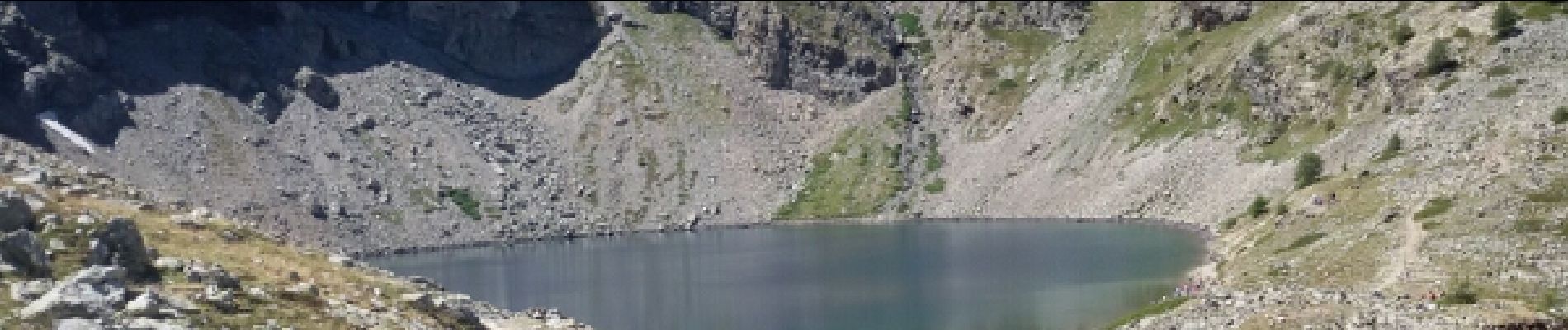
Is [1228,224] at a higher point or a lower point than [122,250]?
lower

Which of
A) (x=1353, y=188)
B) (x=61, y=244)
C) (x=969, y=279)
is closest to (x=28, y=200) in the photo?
(x=61, y=244)

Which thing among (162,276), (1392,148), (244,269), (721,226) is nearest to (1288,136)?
(1392,148)

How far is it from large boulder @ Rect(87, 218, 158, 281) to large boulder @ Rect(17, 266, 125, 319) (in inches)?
208

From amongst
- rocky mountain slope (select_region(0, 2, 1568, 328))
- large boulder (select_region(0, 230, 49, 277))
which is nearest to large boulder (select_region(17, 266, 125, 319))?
large boulder (select_region(0, 230, 49, 277))

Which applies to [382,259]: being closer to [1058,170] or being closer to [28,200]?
[1058,170]

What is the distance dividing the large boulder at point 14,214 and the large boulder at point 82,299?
634 cm

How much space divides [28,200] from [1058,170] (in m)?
137

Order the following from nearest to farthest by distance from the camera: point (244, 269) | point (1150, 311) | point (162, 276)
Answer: point (162, 276)
point (244, 269)
point (1150, 311)

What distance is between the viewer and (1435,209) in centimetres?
7806

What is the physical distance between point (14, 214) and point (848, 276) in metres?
83.7

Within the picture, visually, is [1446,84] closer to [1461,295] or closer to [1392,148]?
[1392,148]

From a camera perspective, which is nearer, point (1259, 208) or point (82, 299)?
point (82, 299)

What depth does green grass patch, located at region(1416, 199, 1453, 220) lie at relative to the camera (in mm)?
77062

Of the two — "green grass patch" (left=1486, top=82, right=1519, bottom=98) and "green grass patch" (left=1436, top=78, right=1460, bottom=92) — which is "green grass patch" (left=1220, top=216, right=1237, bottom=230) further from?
"green grass patch" (left=1486, top=82, right=1519, bottom=98)
